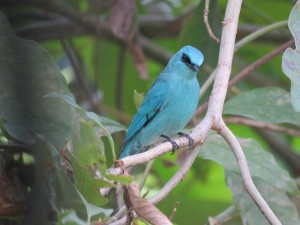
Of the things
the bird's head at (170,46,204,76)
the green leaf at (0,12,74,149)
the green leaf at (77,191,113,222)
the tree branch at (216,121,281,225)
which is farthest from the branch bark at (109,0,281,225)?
the bird's head at (170,46,204,76)

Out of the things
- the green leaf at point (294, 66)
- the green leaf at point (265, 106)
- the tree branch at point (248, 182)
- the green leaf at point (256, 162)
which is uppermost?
the green leaf at point (294, 66)

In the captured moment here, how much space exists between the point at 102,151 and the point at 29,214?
279 millimetres

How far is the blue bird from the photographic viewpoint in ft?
11.8

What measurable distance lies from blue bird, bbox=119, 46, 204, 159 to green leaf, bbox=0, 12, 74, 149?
909 millimetres

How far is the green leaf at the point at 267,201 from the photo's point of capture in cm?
299

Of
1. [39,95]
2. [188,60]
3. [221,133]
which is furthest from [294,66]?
[188,60]

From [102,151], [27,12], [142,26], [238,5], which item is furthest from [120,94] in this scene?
[102,151]

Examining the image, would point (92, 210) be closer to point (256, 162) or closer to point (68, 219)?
point (68, 219)

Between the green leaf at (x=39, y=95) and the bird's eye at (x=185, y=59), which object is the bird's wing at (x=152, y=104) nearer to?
the bird's eye at (x=185, y=59)

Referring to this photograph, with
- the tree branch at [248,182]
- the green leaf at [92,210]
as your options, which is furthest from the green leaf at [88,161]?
the tree branch at [248,182]

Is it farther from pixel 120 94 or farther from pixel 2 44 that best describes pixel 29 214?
pixel 120 94

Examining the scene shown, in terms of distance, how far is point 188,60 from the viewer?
3643 millimetres

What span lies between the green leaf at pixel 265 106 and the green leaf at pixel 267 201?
1.00 feet

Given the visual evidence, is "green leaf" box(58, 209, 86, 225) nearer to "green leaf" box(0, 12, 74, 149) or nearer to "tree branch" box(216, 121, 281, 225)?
"green leaf" box(0, 12, 74, 149)
